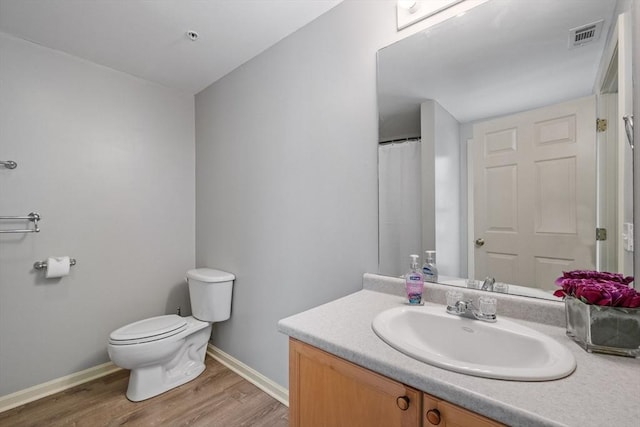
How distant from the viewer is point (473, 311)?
0.97 meters

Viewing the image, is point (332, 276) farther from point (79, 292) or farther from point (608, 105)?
point (79, 292)

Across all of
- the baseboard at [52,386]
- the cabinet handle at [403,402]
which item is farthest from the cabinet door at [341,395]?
the baseboard at [52,386]

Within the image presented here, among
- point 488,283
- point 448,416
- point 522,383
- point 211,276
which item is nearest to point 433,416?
point 448,416

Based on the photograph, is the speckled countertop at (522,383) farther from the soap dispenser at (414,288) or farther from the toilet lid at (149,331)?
the toilet lid at (149,331)

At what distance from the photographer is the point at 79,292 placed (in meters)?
2.02

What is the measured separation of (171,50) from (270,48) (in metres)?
0.69

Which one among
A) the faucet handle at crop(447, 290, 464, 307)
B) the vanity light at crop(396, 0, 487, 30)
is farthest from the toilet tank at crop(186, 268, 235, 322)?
Result: the vanity light at crop(396, 0, 487, 30)

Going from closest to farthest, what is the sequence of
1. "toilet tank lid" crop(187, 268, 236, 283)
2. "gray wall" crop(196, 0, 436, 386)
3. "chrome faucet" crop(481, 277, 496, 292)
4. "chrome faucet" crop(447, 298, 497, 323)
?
"chrome faucet" crop(447, 298, 497, 323), "chrome faucet" crop(481, 277, 496, 292), "gray wall" crop(196, 0, 436, 386), "toilet tank lid" crop(187, 268, 236, 283)

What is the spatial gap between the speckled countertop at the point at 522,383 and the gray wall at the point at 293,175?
60 cm

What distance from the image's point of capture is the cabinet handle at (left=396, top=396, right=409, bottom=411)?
26.4 inches

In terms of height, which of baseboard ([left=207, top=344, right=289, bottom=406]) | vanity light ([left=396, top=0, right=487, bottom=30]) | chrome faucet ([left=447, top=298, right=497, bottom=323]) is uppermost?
vanity light ([left=396, top=0, right=487, bottom=30])

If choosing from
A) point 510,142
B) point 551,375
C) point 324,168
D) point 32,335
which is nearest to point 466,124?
point 510,142

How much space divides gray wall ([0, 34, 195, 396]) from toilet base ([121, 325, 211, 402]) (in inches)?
20.2

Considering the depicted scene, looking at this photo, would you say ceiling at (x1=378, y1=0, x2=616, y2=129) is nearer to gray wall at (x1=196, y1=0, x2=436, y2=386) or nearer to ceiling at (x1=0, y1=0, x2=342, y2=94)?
gray wall at (x1=196, y1=0, x2=436, y2=386)
